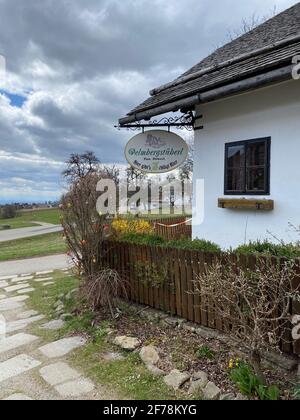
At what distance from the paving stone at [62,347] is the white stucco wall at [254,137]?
3206 millimetres

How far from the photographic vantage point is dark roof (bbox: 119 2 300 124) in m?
4.99

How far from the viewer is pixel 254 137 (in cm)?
559

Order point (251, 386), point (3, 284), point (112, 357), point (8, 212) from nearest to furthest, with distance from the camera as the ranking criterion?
point (251, 386)
point (112, 357)
point (3, 284)
point (8, 212)

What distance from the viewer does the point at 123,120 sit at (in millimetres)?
7047

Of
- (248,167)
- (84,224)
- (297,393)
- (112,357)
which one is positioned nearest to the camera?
(297,393)

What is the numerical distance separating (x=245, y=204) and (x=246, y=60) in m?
2.66

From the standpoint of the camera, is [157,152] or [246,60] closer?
[246,60]

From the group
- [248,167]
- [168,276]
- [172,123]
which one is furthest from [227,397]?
[172,123]

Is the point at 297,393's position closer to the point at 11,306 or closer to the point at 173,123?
the point at 173,123

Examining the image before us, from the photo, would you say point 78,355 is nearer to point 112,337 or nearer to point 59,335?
point 112,337

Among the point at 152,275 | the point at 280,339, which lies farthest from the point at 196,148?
the point at 280,339

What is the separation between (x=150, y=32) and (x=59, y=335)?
27.7ft

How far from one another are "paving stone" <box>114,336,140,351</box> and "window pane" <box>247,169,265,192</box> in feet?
10.5

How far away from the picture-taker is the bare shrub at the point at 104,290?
17.1 feet
